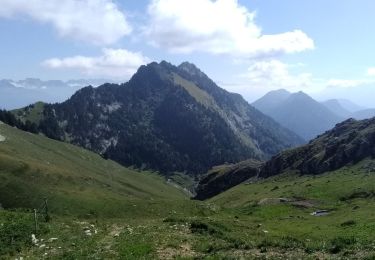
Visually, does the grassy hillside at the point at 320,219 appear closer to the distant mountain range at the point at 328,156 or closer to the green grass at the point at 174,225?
the green grass at the point at 174,225

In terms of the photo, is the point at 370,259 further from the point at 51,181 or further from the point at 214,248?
the point at 51,181

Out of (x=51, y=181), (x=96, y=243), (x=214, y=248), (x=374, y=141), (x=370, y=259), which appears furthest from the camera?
(x=374, y=141)

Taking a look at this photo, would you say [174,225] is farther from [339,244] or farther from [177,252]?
[339,244]

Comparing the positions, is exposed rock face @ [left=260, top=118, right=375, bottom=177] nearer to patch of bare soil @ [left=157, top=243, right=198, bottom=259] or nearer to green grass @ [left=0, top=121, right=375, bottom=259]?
green grass @ [left=0, top=121, right=375, bottom=259]

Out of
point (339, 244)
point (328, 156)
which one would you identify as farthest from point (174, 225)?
point (328, 156)

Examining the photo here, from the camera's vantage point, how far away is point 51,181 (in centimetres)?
9712

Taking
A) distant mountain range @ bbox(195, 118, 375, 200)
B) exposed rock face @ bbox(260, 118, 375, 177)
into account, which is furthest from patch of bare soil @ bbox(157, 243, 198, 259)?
exposed rock face @ bbox(260, 118, 375, 177)

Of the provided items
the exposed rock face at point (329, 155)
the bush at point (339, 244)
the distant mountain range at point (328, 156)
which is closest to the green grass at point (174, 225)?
the bush at point (339, 244)

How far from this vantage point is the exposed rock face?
510 feet

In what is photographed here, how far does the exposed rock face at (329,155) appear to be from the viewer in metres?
156

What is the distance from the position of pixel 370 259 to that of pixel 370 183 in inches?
3012

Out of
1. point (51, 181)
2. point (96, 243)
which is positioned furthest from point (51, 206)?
point (96, 243)

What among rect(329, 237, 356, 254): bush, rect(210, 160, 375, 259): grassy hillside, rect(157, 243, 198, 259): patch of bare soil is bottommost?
rect(210, 160, 375, 259): grassy hillside

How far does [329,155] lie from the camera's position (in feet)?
553
